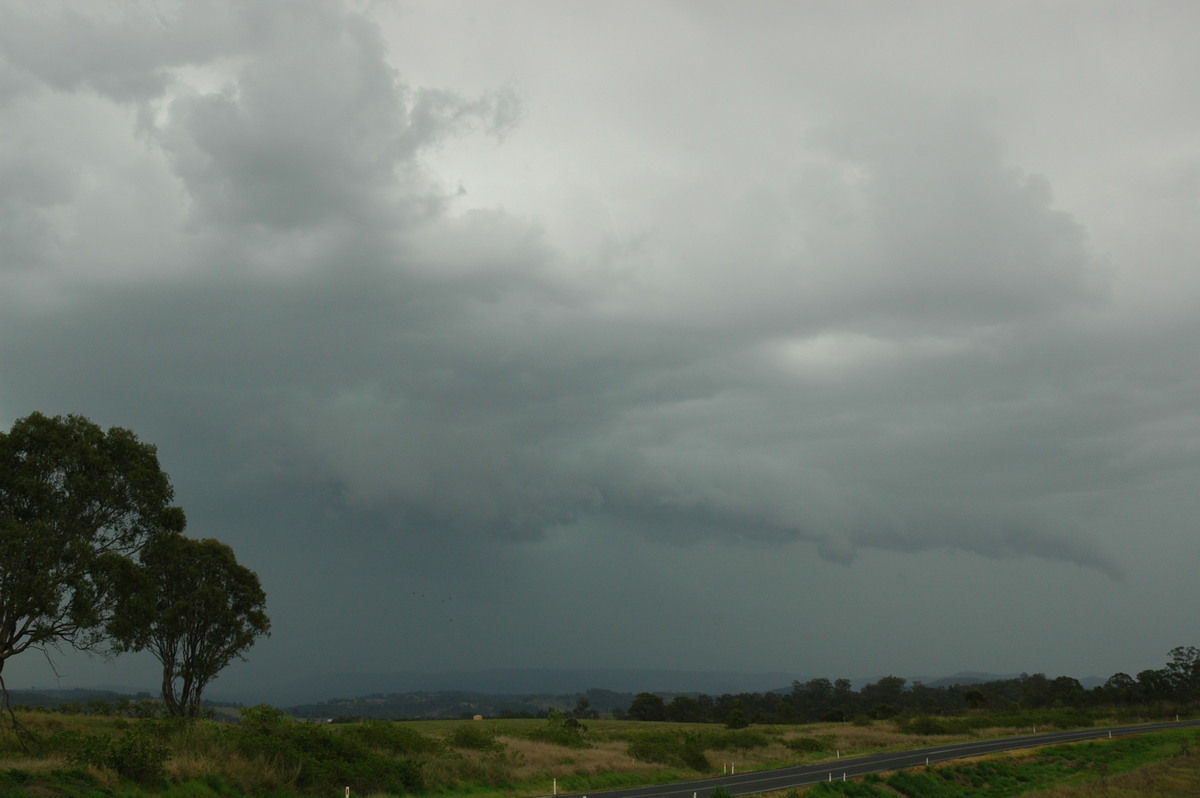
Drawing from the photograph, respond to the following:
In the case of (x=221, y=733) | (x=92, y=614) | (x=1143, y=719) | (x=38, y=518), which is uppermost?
(x=38, y=518)

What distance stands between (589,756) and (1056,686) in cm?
12186

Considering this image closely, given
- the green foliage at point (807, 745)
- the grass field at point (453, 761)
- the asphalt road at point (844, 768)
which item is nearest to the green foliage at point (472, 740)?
the grass field at point (453, 761)

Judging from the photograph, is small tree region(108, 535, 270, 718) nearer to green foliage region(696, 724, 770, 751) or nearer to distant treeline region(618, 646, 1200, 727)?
green foliage region(696, 724, 770, 751)

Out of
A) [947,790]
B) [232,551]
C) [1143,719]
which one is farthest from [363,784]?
[1143,719]

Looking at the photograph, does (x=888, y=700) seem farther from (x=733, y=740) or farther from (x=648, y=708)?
(x=733, y=740)

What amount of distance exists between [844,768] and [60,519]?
4723 cm

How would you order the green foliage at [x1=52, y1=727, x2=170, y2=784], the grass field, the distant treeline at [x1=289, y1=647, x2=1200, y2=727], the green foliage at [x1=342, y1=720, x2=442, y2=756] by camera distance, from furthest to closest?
1. the distant treeline at [x1=289, y1=647, x2=1200, y2=727]
2. the green foliage at [x1=342, y1=720, x2=442, y2=756]
3. the grass field
4. the green foliage at [x1=52, y1=727, x2=170, y2=784]

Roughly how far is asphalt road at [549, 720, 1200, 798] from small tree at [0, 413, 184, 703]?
21158mm

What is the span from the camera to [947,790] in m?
48.1

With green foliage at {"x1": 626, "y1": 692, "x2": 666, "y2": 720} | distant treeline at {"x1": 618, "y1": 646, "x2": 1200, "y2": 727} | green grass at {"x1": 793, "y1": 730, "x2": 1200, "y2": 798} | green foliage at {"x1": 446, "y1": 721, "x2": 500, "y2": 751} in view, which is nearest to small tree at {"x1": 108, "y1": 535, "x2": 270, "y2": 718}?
green foliage at {"x1": 446, "y1": 721, "x2": 500, "y2": 751}

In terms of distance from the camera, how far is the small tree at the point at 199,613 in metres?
45.1

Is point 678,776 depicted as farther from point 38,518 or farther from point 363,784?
point 38,518

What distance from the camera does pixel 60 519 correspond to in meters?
31.1

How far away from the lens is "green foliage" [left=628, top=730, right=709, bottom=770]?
55562 millimetres
